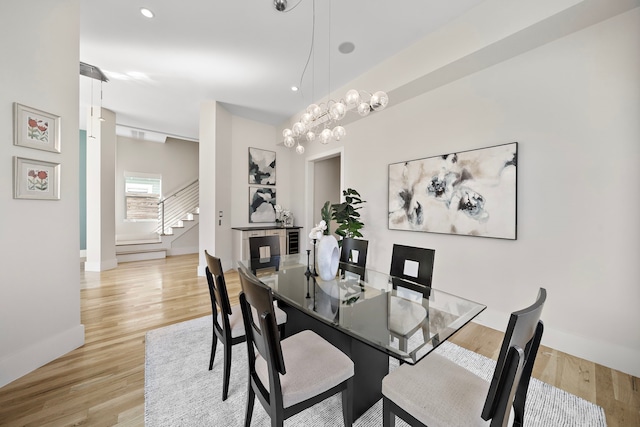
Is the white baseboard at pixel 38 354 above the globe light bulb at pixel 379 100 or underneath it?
underneath

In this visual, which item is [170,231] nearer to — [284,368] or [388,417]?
[284,368]

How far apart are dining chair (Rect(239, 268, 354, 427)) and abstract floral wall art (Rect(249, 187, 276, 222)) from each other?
4213 millimetres

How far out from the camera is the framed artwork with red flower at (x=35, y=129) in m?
1.88

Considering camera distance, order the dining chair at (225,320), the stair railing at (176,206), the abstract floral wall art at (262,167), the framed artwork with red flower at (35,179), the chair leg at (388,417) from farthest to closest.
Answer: the stair railing at (176,206)
the abstract floral wall art at (262,167)
the framed artwork with red flower at (35,179)
the dining chair at (225,320)
the chair leg at (388,417)

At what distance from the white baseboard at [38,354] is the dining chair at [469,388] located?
262 centimetres

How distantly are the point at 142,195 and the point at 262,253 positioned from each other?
570 centimetres

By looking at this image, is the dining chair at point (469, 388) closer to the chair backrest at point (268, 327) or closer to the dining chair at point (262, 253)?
the chair backrest at point (268, 327)

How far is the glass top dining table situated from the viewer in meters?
1.15

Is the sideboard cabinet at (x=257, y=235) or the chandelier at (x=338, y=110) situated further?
the sideboard cabinet at (x=257, y=235)

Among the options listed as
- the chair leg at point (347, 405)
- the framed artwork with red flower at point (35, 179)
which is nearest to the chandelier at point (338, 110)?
the chair leg at point (347, 405)

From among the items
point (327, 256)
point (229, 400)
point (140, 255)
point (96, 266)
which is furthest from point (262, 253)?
point (140, 255)

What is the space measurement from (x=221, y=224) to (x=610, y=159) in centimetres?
514

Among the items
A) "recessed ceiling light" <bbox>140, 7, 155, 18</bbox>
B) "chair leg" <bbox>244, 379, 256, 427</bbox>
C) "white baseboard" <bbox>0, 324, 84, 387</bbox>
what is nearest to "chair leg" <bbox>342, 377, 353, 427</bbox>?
"chair leg" <bbox>244, 379, 256, 427</bbox>

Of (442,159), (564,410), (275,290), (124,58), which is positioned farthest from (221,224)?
(564,410)
